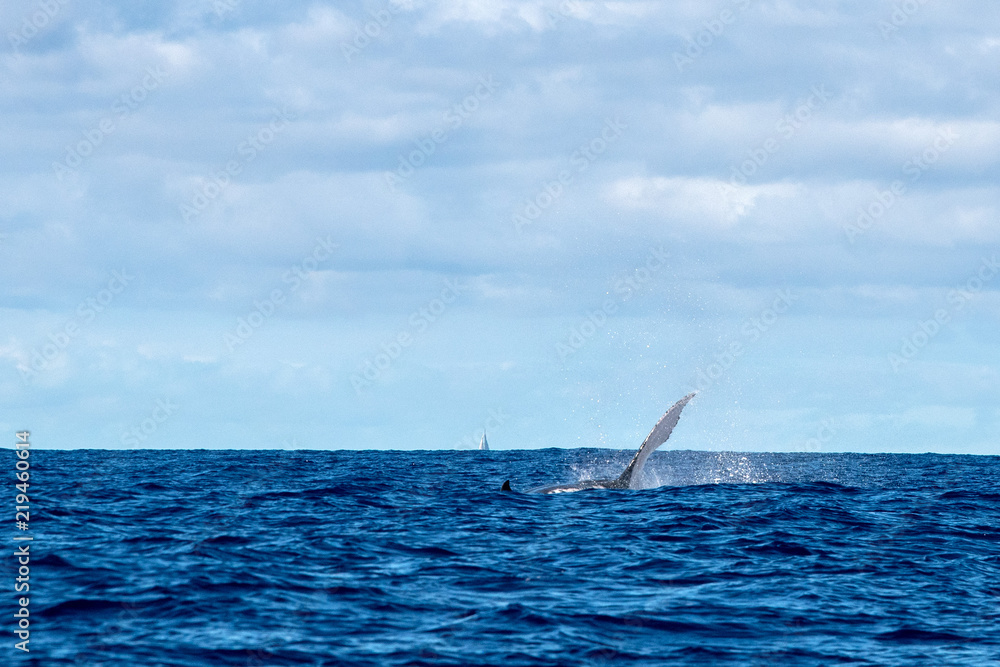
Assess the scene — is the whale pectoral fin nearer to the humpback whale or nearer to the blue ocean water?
the humpback whale

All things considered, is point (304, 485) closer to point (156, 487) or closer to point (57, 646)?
point (156, 487)

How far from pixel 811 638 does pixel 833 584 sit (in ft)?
13.6

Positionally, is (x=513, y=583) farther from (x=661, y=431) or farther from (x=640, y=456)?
(x=640, y=456)

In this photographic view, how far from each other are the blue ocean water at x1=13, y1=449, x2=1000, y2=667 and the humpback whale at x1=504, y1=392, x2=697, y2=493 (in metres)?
1.76

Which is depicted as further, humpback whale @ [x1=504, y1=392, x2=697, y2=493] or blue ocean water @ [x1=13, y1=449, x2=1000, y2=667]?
humpback whale @ [x1=504, y1=392, x2=697, y2=493]

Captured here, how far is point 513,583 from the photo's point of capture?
18797 millimetres

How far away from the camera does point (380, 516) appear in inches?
1118

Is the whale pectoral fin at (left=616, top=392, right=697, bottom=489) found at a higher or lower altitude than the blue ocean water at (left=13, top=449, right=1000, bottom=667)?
higher

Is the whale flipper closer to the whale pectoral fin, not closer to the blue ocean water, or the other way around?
the whale pectoral fin

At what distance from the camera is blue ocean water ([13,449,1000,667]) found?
572 inches

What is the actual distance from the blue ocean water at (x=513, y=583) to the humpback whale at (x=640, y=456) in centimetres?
176

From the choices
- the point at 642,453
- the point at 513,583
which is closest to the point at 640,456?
the point at 642,453

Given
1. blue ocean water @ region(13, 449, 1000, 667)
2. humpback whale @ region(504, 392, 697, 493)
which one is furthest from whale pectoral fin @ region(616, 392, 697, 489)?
blue ocean water @ region(13, 449, 1000, 667)

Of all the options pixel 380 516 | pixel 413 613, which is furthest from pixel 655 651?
pixel 380 516
